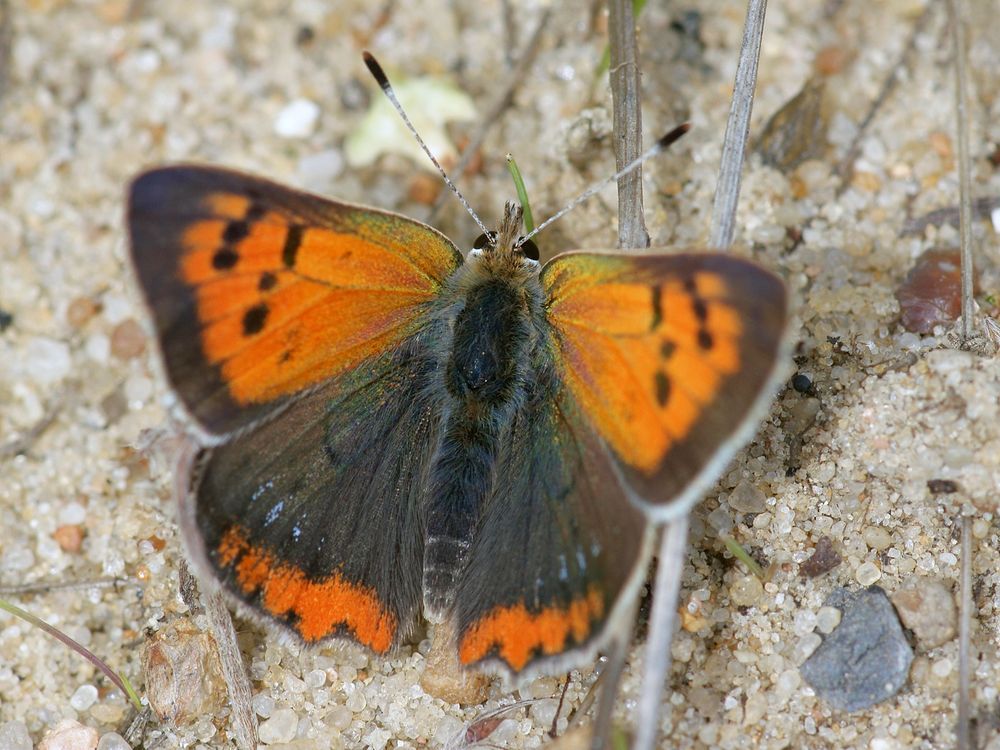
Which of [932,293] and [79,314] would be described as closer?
[932,293]

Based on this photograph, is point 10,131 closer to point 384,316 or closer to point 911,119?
point 384,316

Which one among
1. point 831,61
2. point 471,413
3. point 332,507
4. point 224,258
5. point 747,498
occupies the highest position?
point 224,258

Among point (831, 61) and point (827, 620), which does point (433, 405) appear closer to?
point (827, 620)

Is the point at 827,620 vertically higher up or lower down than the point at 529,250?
lower down

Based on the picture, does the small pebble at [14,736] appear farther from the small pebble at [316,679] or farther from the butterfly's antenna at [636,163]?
the butterfly's antenna at [636,163]

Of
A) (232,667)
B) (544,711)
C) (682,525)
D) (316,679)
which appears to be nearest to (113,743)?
(232,667)
